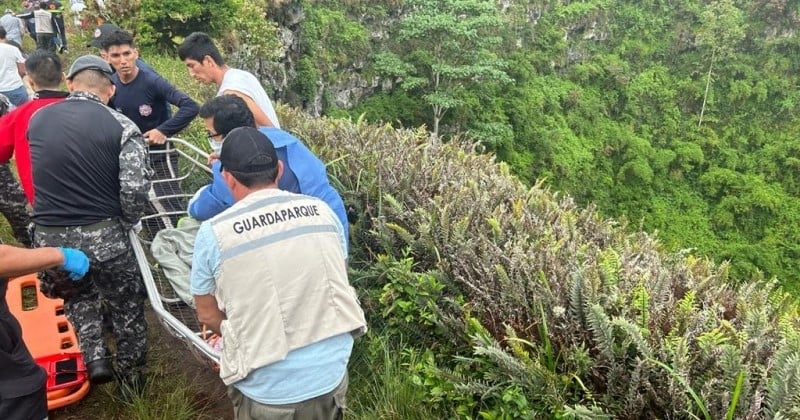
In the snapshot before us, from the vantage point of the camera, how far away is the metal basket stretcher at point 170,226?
2.31 metres

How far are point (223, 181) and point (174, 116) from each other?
175 cm

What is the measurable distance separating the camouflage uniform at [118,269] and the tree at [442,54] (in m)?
20.5

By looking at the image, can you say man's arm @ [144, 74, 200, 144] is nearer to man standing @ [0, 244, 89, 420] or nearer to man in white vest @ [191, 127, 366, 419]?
man standing @ [0, 244, 89, 420]

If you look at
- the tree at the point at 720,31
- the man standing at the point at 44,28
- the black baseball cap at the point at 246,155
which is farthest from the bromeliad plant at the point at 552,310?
the tree at the point at 720,31

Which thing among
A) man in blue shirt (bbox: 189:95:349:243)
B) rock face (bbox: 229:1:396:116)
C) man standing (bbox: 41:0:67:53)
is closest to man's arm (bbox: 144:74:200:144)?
man in blue shirt (bbox: 189:95:349:243)

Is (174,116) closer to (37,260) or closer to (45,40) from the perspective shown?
(37,260)

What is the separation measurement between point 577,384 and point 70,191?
7.90 ft

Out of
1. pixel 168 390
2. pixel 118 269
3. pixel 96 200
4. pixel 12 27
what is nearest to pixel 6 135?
pixel 96 200

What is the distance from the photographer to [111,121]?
262 cm

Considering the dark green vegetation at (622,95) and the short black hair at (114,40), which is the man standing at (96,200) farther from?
the dark green vegetation at (622,95)

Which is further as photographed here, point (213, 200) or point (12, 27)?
point (12, 27)

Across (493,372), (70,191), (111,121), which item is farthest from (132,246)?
(493,372)

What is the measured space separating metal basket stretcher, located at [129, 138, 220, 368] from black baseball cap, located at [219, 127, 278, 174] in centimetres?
77

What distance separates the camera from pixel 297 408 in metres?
1.80
